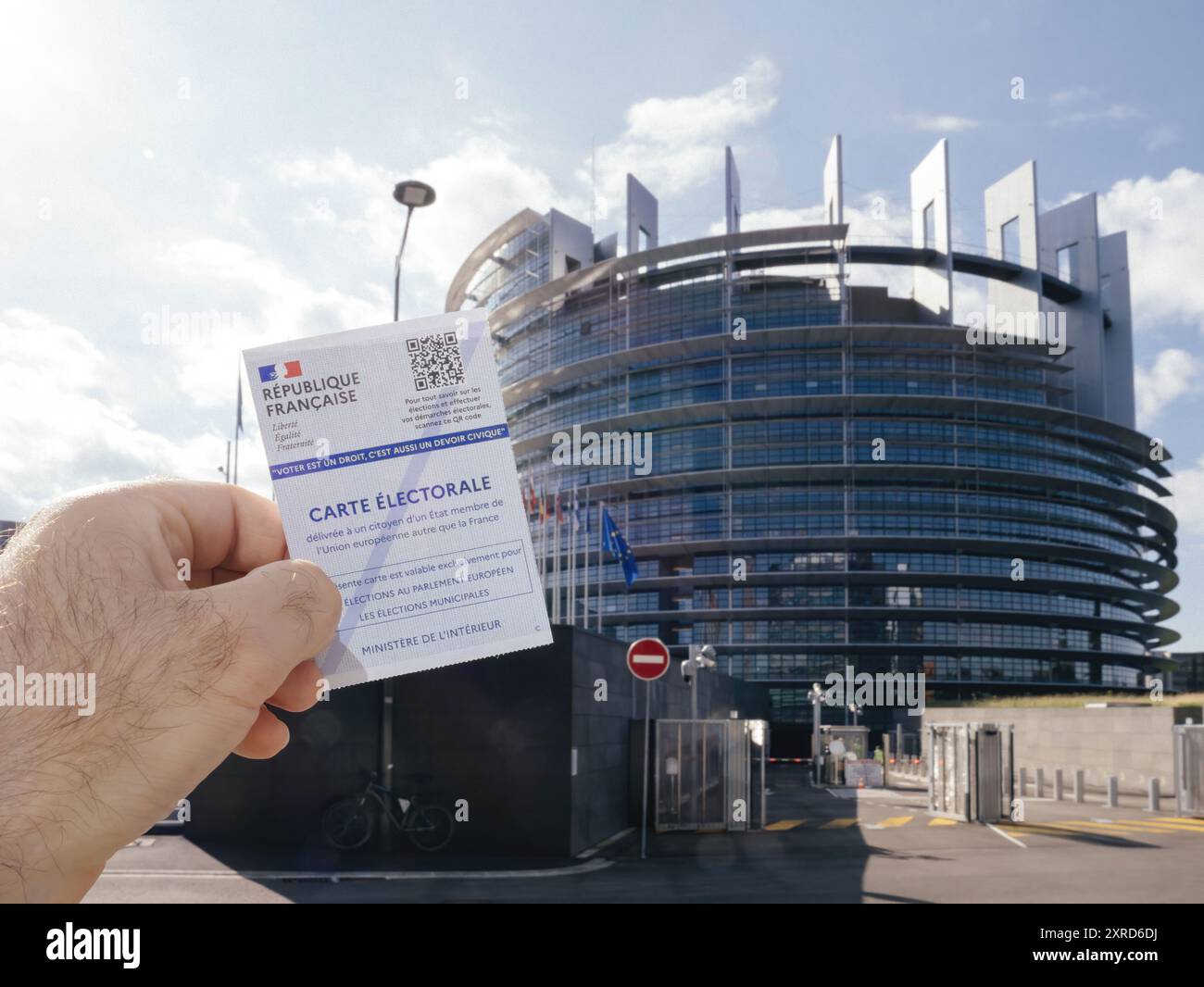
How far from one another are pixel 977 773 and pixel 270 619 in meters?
23.9

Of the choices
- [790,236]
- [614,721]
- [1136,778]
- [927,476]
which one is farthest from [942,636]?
[614,721]

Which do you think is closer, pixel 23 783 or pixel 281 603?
pixel 23 783

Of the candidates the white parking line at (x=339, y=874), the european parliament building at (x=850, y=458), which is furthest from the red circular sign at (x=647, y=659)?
the european parliament building at (x=850, y=458)

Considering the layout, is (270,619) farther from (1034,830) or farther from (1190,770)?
(1190,770)

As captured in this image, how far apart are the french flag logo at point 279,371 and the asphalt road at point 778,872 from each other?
11127 millimetres

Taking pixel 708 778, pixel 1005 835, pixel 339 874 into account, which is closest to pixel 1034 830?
pixel 1005 835

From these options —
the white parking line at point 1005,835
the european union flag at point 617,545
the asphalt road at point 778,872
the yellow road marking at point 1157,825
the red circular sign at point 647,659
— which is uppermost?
the european union flag at point 617,545

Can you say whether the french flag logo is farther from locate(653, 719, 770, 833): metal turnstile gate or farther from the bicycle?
locate(653, 719, 770, 833): metal turnstile gate

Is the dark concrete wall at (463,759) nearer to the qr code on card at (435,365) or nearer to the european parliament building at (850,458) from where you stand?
the qr code on card at (435,365)

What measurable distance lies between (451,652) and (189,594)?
21.7 inches

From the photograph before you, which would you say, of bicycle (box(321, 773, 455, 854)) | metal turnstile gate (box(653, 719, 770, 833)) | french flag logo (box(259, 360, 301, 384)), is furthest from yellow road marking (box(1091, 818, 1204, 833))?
french flag logo (box(259, 360, 301, 384))

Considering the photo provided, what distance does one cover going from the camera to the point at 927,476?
245 feet

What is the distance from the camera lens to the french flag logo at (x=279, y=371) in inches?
87.5
